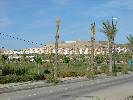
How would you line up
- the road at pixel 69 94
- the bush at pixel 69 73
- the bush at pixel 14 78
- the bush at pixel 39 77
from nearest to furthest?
the road at pixel 69 94 → the bush at pixel 14 78 → the bush at pixel 39 77 → the bush at pixel 69 73

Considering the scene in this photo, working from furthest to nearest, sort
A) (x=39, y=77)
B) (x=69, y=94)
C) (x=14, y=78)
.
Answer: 1. (x=39, y=77)
2. (x=14, y=78)
3. (x=69, y=94)

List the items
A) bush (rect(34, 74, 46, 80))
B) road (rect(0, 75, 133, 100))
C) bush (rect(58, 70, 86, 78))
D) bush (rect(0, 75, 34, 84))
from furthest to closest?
bush (rect(58, 70, 86, 78)) → bush (rect(34, 74, 46, 80)) → bush (rect(0, 75, 34, 84)) → road (rect(0, 75, 133, 100))

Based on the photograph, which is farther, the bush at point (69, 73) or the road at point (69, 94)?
the bush at point (69, 73)

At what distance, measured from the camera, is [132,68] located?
71.4 metres

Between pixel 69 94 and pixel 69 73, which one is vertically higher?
pixel 69 73

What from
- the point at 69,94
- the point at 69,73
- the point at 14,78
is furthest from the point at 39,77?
the point at 69,94

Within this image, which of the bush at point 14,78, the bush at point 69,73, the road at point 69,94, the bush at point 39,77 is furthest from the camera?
the bush at point 69,73

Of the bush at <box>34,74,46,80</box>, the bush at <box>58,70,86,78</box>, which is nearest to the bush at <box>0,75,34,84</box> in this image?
the bush at <box>34,74,46,80</box>

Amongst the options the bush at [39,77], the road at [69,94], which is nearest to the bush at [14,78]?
the bush at [39,77]

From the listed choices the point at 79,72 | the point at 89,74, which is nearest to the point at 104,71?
the point at 79,72

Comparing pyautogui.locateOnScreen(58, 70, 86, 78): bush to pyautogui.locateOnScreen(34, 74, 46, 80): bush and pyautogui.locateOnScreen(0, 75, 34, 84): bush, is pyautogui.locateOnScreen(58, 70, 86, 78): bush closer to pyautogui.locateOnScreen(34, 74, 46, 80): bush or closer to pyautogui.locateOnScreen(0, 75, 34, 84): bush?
pyautogui.locateOnScreen(34, 74, 46, 80): bush

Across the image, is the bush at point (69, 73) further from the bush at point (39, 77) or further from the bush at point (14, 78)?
the bush at point (14, 78)

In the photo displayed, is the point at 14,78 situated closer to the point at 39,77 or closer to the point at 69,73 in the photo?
the point at 39,77

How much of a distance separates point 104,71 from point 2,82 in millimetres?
27676
